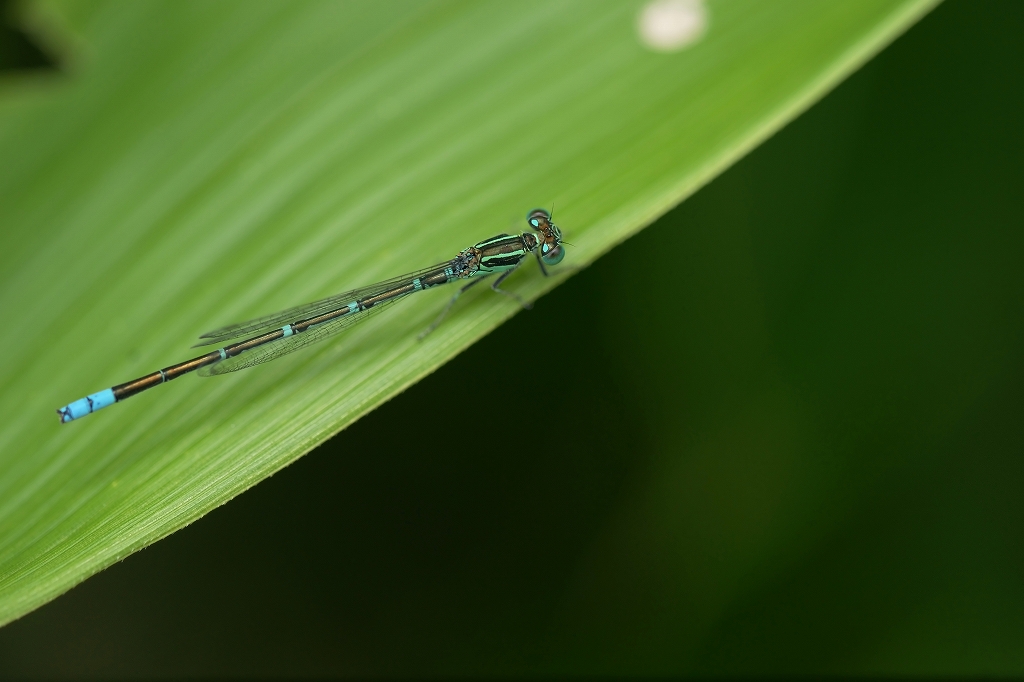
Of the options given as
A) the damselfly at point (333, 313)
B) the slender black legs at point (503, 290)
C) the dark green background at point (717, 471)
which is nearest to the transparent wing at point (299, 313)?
the damselfly at point (333, 313)

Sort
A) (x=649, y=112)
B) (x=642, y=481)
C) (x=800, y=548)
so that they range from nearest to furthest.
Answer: (x=649, y=112) < (x=800, y=548) < (x=642, y=481)

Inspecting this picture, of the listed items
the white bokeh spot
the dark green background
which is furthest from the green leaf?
the dark green background

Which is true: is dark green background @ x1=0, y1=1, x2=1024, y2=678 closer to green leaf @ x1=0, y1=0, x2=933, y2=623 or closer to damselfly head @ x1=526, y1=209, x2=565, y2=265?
damselfly head @ x1=526, y1=209, x2=565, y2=265

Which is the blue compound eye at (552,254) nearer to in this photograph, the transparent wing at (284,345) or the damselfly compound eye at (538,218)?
the damselfly compound eye at (538,218)

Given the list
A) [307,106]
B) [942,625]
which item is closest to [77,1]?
[307,106]

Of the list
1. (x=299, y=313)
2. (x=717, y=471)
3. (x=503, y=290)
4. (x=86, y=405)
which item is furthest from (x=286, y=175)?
(x=717, y=471)

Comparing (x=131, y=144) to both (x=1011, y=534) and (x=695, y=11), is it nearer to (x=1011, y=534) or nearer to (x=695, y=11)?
(x=695, y=11)

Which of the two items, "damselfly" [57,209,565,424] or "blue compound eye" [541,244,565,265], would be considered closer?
"damselfly" [57,209,565,424]
